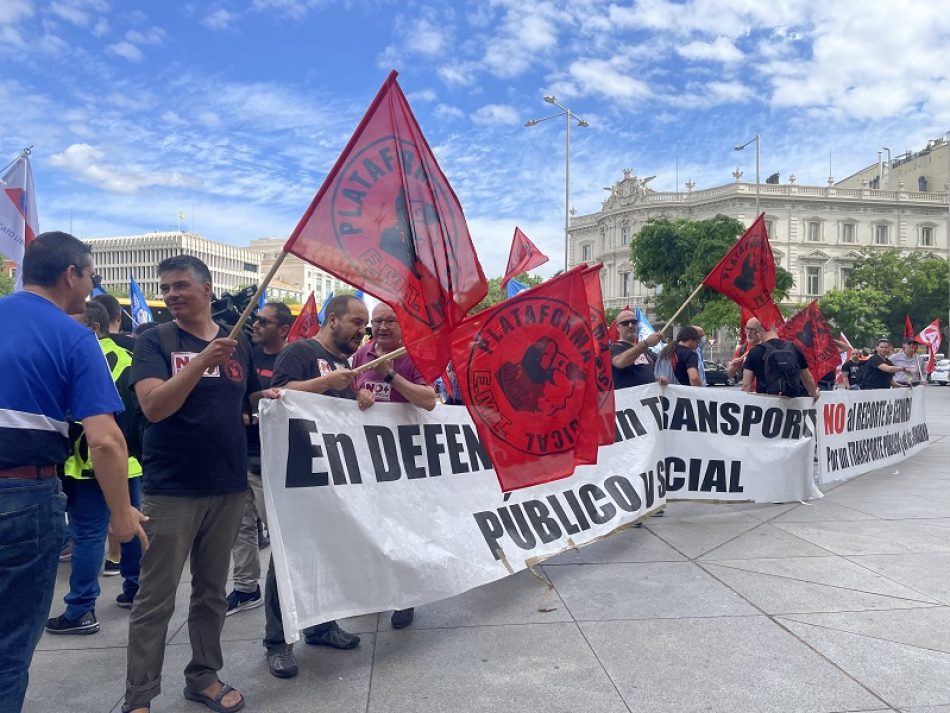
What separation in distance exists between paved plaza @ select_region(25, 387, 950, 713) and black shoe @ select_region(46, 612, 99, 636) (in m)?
0.05

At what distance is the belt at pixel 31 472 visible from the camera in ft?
8.13

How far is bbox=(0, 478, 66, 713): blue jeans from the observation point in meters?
2.45

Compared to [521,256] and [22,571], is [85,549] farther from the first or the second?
[521,256]

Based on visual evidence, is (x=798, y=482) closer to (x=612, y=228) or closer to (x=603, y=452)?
(x=603, y=452)

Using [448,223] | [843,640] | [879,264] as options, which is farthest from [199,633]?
[879,264]

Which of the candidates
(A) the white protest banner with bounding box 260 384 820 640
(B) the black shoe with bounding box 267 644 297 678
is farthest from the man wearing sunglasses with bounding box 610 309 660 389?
(B) the black shoe with bounding box 267 644 297 678

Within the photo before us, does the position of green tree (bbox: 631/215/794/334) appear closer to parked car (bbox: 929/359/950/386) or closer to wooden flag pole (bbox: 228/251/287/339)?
parked car (bbox: 929/359/950/386)

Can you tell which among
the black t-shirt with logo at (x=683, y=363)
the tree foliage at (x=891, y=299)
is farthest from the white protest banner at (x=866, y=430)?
the tree foliage at (x=891, y=299)

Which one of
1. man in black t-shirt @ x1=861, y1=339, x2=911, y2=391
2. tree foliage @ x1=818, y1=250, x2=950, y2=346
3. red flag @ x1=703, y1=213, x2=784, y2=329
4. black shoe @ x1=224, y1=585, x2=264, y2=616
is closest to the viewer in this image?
black shoe @ x1=224, y1=585, x2=264, y2=616

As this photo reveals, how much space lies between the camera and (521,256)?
11750 millimetres

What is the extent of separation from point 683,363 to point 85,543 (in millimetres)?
6164

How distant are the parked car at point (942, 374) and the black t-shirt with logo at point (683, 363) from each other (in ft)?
111

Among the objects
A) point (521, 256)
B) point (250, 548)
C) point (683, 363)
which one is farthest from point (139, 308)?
point (250, 548)

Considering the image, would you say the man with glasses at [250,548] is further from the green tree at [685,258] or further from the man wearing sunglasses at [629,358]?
the green tree at [685,258]
